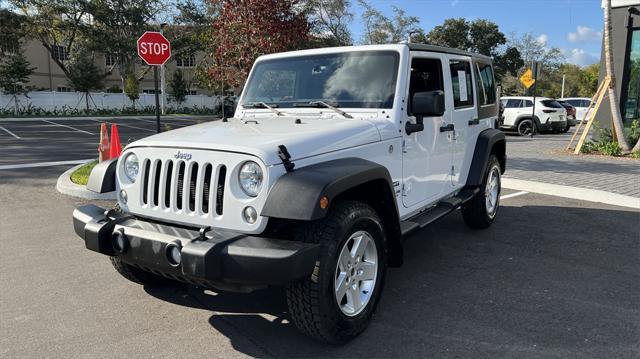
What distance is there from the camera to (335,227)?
3035 millimetres

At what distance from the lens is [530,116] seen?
19891mm

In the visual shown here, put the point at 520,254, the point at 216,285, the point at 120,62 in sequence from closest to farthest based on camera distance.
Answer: the point at 216,285 → the point at 520,254 → the point at 120,62

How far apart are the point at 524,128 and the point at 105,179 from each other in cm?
1923

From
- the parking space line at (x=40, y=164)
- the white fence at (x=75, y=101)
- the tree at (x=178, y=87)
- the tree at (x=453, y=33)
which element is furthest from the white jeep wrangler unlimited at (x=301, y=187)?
the tree at (x=453, y=33)

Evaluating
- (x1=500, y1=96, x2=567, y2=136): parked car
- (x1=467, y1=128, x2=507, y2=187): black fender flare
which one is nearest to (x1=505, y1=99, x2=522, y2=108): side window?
(x1=500, y1=96, x2=567, y2=136): parked car

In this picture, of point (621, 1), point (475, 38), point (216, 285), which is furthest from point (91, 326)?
point (475, 38)

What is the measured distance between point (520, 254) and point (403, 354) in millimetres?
2558

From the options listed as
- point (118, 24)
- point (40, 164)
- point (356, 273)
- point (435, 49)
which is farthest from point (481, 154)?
point (118, 24)

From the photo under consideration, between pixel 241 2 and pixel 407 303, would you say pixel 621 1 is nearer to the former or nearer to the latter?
pixel 241 2

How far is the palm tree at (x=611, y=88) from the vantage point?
12328 mm

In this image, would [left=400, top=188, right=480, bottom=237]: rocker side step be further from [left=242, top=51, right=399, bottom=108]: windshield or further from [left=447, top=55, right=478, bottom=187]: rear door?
[left=242, top=51, right=399, bottom=108]: windshield

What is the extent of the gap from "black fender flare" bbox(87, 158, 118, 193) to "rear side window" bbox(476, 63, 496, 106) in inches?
159

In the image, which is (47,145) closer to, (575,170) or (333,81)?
(333,81)

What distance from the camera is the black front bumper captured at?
272cm
